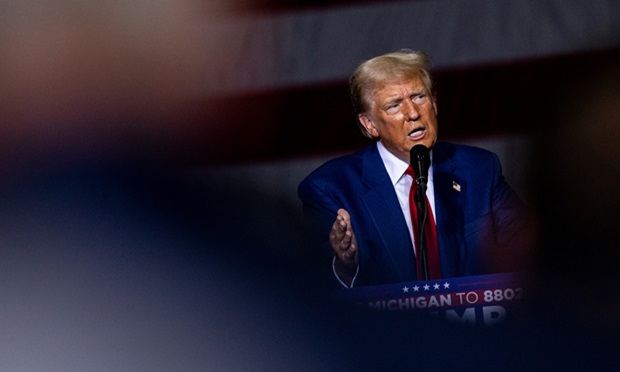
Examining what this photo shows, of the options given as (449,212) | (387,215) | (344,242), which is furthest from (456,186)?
(344,242)

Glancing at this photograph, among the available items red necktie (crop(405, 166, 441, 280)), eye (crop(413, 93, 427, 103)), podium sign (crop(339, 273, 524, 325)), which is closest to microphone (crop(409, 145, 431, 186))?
podium sign (crop(339, 273, 524, 325))

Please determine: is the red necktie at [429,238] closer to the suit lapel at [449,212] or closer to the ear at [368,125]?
the suit lapel at [449,212]

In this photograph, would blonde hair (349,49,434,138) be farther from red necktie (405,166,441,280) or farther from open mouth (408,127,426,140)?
red necktie (405,166,441,280)

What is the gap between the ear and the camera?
233cm

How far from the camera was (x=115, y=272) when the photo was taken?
4.71ft

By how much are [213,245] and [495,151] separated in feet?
3.43

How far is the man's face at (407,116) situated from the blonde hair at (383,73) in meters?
0.03

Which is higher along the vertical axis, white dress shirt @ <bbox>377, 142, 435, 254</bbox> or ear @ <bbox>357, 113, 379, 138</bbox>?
ear @ <bbox>357, 113, 379, 138</bbox>

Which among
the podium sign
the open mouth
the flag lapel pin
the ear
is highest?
the ear

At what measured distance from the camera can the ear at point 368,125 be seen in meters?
2.33

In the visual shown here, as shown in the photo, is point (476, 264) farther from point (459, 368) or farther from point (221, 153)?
point (459, 368)

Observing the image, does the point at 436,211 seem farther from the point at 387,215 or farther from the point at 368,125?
the point at 368,125

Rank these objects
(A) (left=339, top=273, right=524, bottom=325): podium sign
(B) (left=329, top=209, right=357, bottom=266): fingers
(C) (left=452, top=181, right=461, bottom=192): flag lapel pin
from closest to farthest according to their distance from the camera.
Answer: (A) (left=339, top=273, right=524, bottom=325): podium sign < (B) (left=329, top=209, right=357, bottom=266): fingers < (C) (left=452, top=181, right=461, bottom=192): flag lapel pin

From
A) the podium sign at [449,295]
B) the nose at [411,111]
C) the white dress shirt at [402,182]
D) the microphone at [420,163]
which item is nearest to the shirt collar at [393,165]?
the white dress shirt at [402,182]
